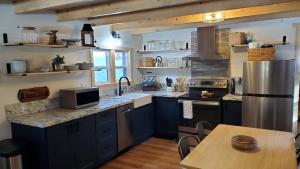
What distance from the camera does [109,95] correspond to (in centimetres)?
438

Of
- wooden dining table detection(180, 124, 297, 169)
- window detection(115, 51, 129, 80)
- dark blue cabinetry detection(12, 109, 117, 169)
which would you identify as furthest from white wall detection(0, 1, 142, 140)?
wooden dining table detection(180, 124, 297, 169)

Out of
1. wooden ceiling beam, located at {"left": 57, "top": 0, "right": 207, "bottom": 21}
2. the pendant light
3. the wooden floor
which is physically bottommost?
the wooden floor

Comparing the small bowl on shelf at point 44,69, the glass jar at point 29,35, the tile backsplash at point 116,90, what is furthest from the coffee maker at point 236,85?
the glass jar at point 29,35

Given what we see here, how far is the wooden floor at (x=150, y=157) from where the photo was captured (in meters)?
3.39

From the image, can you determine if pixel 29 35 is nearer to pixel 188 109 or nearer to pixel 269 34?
pixel 188 109

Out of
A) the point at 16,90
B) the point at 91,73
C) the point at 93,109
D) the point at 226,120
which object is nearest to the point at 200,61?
the point at 226,120

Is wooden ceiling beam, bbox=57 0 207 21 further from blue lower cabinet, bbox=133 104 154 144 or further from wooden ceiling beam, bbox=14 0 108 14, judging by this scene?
blue lower cabinet, bbox=133 104 154 144

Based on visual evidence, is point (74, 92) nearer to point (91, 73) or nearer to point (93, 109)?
point (93, 109)

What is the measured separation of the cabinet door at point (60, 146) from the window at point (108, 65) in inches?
59.5

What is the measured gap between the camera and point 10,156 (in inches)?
97.2

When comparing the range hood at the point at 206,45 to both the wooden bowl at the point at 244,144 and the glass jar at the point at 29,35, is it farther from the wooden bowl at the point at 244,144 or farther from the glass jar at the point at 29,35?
the glass jar at the point at 29,35

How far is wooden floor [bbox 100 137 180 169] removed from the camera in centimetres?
339

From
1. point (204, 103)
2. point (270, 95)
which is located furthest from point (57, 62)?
point (270, 95)

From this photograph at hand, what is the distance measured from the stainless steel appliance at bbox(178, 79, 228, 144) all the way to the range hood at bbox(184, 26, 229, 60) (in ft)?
1.62
